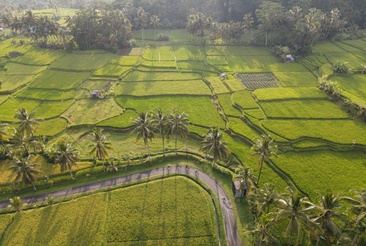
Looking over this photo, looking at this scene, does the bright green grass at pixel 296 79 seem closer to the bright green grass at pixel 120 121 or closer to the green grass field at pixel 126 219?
the bright green grass at pixel 120 121

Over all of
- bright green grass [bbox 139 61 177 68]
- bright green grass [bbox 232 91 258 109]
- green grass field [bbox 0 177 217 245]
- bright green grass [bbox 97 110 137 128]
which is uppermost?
bright green grass [bbox 139 61 177 68]

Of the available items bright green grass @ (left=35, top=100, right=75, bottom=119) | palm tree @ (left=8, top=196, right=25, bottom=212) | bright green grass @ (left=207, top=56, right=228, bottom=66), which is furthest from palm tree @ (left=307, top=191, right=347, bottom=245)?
bright green grass @ (left=207, top=56, right=228, bottom=66)

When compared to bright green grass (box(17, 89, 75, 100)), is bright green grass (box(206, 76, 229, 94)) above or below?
above

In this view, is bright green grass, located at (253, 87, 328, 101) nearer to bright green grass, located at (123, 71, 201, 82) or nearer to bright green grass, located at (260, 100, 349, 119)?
bright green grass, located at (260, 100, 349, 119)

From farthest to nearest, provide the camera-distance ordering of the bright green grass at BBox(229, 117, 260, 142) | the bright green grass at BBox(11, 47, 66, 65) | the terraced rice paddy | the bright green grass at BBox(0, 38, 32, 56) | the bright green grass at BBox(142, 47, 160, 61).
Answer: the bright green grass at BBox(0, 38, 32, 56)
the bright green grass at BBox(142, 47, 160, 61)
the bright green grass at BBox(11, 47, 66, 65)
the bright green grass at BBox(229, 117, 260, 142)
the terraced rice paddy

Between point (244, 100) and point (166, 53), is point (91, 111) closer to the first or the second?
point (244, 100)

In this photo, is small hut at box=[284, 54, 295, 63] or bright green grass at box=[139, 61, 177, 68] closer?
bright green grass at box=[139, 61, 177, 68]
